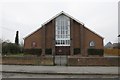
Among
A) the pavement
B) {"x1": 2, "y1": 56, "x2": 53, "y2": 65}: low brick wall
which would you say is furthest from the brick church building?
the pavement

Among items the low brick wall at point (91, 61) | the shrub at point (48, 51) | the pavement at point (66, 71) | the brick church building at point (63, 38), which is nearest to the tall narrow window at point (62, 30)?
the brick church building at point (63, 38)

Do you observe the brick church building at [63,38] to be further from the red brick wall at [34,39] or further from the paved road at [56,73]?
the paved road at [56,73]

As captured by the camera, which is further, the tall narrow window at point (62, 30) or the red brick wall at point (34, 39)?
the red brick wall at point (34, 39)

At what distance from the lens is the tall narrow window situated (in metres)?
50.0

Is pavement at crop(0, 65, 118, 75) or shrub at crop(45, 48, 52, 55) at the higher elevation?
shrub at crop(45, 48, 52, 55)

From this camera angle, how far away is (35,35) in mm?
51938

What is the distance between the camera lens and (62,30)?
50.5 m

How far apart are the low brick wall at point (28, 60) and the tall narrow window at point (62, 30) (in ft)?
81.4

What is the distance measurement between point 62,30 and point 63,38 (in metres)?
1.83

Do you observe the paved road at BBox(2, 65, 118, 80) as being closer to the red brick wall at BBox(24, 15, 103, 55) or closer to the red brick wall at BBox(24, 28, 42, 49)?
the red brick wall at BBox(24, 15, 103, 55)

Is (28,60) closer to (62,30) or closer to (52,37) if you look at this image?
(52,37)

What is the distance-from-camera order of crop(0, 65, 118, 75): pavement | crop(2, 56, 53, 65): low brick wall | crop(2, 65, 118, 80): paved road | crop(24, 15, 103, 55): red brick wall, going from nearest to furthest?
crop(2, 65, 118, 80): paved road → crop(0, 65, 118, 75): pavement → crop(2, 56, 53, 65): low brick wall → crop(24, 15, 103, 55): red brick wall

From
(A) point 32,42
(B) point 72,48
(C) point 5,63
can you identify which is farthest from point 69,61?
(A) point 32,42

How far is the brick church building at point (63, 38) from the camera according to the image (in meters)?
49.9
